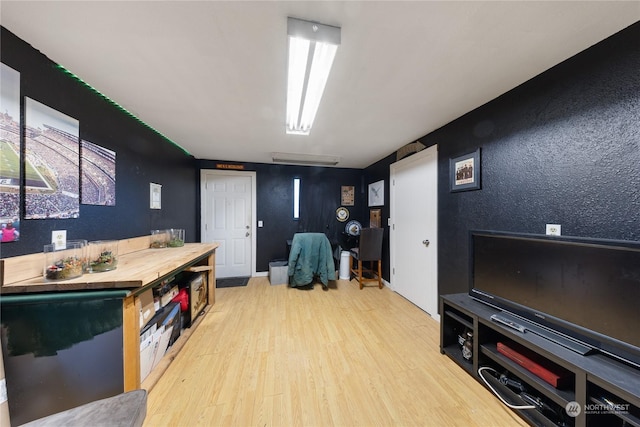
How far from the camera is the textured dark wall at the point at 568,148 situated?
115 centimetres

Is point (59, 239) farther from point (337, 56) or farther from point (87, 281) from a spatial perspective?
point (337, 56)

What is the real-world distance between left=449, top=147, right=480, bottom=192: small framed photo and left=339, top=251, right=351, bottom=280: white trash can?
2.30m

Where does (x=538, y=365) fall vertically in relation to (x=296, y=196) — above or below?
below

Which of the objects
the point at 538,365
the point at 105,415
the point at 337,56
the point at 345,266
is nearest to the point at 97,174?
the point at 105,415

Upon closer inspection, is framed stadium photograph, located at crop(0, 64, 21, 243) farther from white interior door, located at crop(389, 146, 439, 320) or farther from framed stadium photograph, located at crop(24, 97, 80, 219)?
white interior door, located at crop(389, 146, 439, 320)

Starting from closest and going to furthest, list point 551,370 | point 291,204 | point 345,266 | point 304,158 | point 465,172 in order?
point 551,370 < point 465,172 < point 304,158 < point 345,266 < point 291,204

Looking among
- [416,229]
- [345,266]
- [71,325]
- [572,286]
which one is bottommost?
[345,266]

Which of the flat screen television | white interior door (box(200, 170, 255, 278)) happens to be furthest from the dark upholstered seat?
white interior door (box(200, 170, 255, 278))

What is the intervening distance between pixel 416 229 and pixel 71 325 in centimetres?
323

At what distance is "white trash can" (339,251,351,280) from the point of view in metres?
4.04

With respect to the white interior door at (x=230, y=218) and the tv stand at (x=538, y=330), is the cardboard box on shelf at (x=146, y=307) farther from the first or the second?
the white interior door at (x=230, y=218)

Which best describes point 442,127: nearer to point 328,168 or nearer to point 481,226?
point 481,226

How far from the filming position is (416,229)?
2908mm

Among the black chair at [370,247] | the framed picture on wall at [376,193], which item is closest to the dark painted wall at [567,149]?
the black chair at [370,247]
